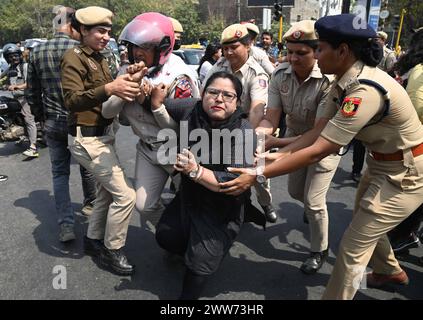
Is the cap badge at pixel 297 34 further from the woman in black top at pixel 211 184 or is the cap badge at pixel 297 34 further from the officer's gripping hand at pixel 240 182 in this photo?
the officer's gripping hand at pixel 240 182

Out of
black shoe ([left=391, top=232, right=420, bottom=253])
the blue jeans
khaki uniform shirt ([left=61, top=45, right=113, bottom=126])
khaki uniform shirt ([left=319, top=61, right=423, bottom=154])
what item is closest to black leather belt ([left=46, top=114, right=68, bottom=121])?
the blue jeans

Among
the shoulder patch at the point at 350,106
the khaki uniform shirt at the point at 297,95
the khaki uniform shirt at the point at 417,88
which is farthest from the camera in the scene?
the khaki uniform shirt at the point at 297,95

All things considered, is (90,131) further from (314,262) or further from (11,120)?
(11,120)

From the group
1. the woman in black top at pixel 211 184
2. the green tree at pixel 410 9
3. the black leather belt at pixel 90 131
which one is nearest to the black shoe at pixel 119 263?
the woman in black top at pixel 211 184

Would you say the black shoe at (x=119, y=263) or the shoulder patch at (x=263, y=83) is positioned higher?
the shoulder patch at (x=263, y=83)

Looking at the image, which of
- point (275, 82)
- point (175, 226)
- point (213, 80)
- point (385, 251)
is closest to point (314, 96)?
point (275, 82)

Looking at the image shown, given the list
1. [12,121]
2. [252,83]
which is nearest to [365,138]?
[252,83]

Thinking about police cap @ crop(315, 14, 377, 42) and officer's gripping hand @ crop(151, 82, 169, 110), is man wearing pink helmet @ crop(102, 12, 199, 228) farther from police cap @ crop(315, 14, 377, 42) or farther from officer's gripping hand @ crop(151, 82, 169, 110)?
police cap @ crop(315, 14, 377, 42)

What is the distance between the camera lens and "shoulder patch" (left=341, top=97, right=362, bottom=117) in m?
1.66

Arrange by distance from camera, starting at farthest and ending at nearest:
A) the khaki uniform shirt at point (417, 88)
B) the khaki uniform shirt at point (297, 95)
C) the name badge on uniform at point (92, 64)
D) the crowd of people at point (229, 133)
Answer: the khaki uniform shirt at point (297, 95), the name badge on uniform at point (92, 64), the khaki uniform shirt at point (417, 88), the crowd of people at point (229, 133)

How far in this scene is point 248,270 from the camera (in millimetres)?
2717

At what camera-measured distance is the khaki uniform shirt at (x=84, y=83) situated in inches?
85.1

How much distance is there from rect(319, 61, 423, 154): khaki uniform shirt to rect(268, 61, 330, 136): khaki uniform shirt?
66cm

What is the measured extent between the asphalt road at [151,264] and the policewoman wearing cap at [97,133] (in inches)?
8.7
